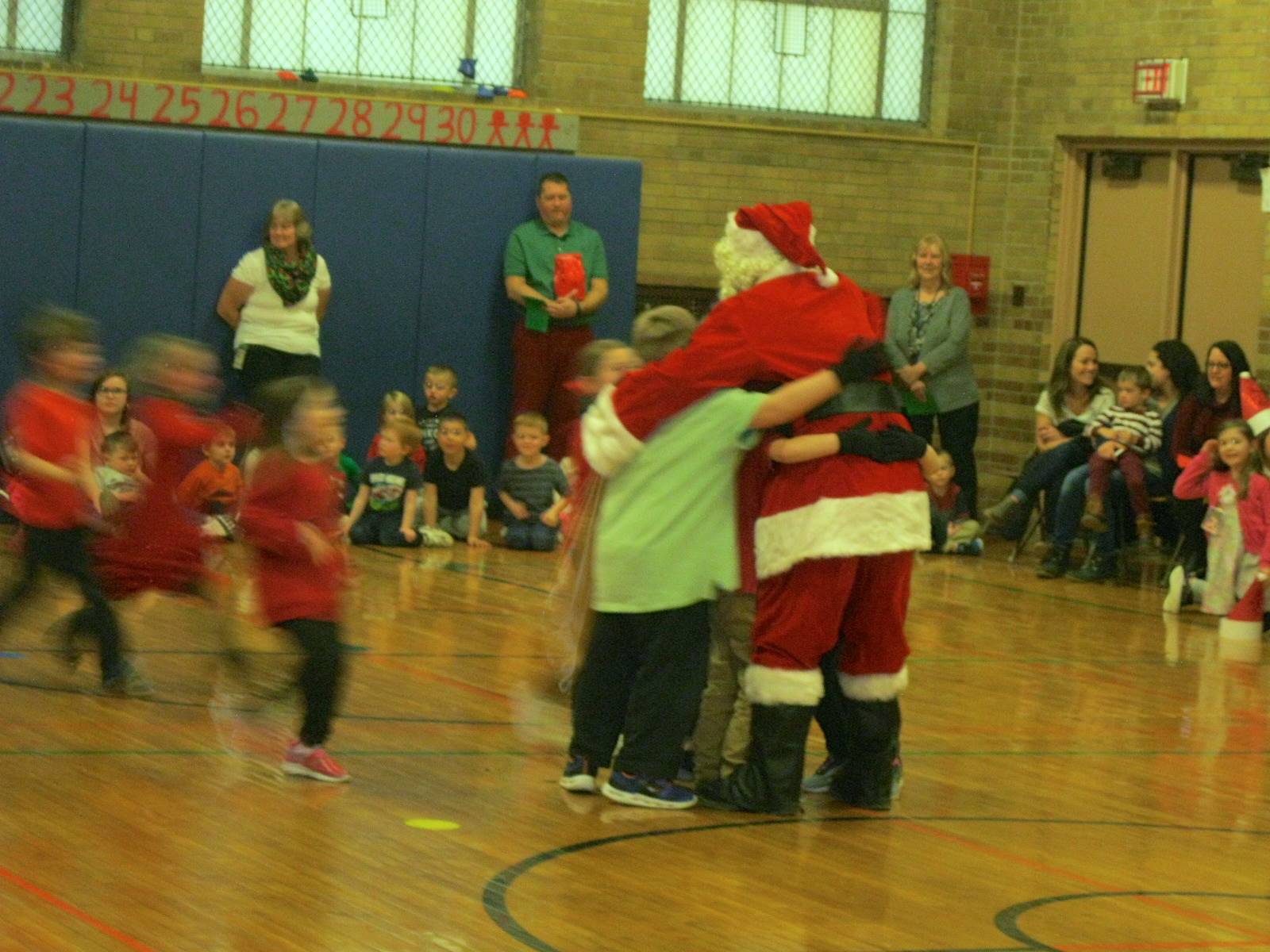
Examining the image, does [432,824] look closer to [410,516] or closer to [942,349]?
[410,516]

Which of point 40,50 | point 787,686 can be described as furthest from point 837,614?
point 40,50

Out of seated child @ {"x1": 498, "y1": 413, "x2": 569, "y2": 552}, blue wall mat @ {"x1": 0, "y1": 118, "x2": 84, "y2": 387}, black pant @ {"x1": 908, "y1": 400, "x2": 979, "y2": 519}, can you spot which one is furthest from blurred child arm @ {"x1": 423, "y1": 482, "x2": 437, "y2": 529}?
black pant @ {"x1": 908, "y1": 400, "x2": 979, "y2": 519}

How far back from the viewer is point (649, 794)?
5.70 meters

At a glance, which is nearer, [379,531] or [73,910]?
[73,910]

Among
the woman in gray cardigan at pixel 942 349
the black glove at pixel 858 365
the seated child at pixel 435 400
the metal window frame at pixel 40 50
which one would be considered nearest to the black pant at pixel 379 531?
the seated child at pixel 435 400

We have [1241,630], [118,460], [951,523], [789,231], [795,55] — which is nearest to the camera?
[789,231]

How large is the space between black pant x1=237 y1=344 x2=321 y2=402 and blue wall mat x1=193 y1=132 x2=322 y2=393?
331 millimetres

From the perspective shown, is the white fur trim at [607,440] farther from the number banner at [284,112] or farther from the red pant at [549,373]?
the number banner at [284,112]

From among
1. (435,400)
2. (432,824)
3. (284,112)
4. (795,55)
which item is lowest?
(432,824)

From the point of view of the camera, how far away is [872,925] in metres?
4.65

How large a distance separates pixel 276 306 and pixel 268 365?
326 mm

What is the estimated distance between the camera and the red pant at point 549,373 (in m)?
12.6

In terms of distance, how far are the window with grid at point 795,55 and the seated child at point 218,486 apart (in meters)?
4.88

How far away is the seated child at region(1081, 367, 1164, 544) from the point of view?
11.7 meters
